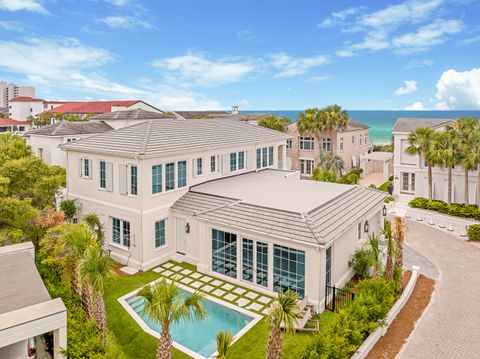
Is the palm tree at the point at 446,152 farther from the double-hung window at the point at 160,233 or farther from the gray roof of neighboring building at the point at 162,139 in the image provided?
the double-hung window at the point at 160,233

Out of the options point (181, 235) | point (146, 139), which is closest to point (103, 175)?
point (146, 139)

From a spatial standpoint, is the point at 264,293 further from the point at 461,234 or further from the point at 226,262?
the point at 461,234

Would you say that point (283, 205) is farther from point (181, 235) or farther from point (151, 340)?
point (151, 340)

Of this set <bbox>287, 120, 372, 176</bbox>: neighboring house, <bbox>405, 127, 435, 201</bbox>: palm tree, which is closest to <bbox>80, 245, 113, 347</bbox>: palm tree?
<bbox>405, 127, 435, 201</bbox>: palm tree

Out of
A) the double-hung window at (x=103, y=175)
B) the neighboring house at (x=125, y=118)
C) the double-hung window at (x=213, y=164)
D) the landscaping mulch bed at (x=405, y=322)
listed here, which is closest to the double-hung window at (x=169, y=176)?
the double-hung window at (x=213, y=164)

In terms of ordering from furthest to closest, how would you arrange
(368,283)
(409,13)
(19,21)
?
(409,13), (19,21), (368,283)

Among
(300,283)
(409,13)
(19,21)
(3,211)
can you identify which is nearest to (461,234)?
(300,283)
